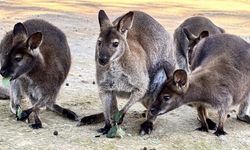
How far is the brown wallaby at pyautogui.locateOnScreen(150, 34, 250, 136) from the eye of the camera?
612 cm

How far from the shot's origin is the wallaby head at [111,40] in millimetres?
5840

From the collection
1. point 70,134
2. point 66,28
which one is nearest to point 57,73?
point 70,134

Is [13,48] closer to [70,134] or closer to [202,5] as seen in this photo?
[70,134]

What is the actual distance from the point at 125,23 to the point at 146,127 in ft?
3.56

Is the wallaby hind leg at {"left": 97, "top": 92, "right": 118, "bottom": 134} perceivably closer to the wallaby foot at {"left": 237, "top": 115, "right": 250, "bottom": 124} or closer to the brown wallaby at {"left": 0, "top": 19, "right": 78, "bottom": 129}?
the brown wallaby at {"left": 0, "top": 19, "right": 78, "bottom": 129}

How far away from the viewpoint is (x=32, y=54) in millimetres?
6152

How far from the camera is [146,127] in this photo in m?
6.19

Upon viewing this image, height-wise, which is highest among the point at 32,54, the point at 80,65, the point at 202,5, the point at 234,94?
the point at 32,54

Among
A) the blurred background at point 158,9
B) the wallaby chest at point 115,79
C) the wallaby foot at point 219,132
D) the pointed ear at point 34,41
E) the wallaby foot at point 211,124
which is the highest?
the pointed ear at point 34,41

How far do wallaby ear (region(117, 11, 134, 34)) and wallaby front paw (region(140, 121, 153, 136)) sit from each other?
97 cm

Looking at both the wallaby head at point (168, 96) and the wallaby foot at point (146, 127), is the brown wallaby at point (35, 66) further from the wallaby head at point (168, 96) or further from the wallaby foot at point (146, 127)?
the wallaby head at point (168, 96)

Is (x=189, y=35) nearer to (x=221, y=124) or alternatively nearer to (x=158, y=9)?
(x=221, y=124)

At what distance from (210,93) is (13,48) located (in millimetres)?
2045

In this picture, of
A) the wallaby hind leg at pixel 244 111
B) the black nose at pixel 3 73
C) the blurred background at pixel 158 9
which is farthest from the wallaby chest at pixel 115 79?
the blurred background at pixel 158 9
